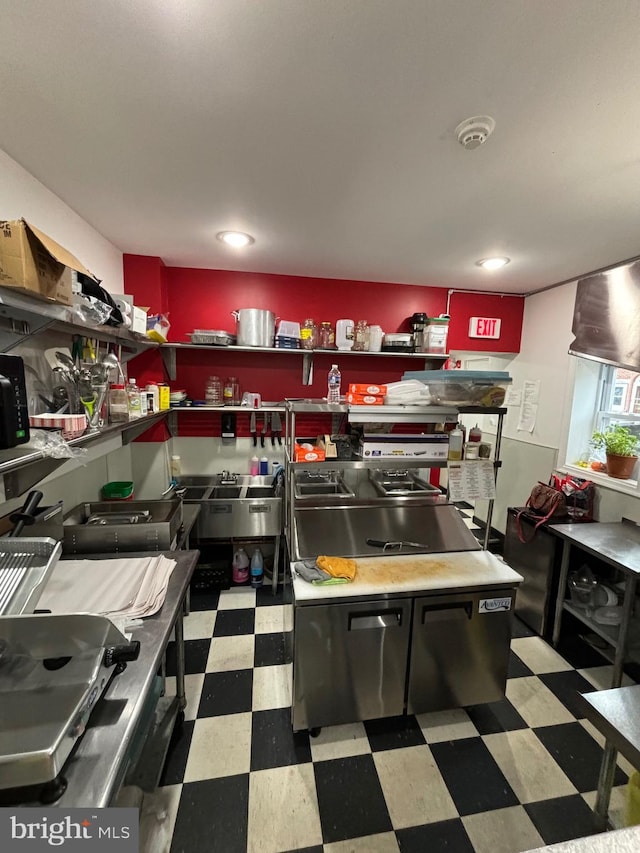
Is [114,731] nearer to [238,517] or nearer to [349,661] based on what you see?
[349,661]

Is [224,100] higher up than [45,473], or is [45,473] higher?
[224,100]

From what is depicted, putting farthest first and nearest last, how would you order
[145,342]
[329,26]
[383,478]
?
[383,478]
[145,342]
[329,26]

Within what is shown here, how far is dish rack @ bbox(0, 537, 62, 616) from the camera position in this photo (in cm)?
87

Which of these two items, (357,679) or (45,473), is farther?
(357,679)

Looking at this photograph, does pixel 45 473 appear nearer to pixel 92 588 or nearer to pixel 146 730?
pixel 92 588

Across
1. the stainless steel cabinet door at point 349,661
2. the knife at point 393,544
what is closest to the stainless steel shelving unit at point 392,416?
the knife at point 393,544

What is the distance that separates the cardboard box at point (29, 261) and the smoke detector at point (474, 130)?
54.2 inches

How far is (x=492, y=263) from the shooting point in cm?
234

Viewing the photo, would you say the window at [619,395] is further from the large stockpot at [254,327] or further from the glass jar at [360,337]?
the large stockpot at [254,327]

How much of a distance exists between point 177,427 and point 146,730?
200cm

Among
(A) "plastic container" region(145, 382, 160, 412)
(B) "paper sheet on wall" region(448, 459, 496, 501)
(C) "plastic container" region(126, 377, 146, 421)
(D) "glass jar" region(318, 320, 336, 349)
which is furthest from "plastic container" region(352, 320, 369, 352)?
(C) "plastic container" region(126, 377, 146, 421)

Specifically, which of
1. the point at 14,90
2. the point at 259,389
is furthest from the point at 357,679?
the point at 14,90

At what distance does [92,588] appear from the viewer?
4.33 feet

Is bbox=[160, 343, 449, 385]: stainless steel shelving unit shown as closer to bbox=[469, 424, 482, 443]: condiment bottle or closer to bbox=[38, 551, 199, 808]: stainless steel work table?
bbox=[469, 424, 482, 443]: condiment bottle
